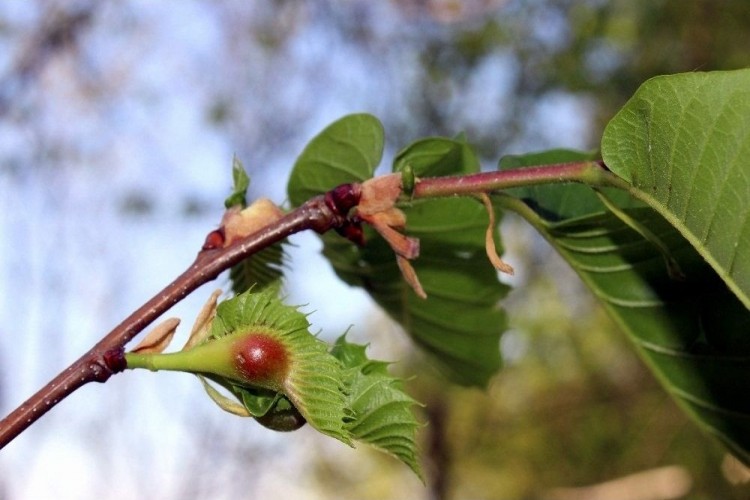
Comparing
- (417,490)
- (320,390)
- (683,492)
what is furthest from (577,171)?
(417,490)

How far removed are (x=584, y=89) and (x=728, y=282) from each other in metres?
4.35

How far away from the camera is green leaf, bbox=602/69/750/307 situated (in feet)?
1.61

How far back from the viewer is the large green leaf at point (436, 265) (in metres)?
0.80

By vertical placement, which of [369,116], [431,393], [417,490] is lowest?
[417,490]

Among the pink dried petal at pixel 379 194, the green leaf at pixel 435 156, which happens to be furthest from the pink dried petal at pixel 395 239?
the green leaf at pixel 435 156

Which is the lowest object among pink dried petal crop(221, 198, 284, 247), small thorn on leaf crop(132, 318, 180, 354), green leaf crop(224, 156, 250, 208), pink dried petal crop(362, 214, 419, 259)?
pink dried petal crop(362, 214, 419, 259)

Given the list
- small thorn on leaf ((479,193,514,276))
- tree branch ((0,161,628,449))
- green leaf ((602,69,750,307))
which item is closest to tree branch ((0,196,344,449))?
tree branch ((0,161,628,449))

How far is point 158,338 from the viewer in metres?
0.55

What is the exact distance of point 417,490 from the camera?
5.28 metres

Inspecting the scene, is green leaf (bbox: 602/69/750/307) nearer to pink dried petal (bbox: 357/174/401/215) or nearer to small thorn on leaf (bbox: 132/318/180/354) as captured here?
pink dried petal (bbox: 357/174/401/215)

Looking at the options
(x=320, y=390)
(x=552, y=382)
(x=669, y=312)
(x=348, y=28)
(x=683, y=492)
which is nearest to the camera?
(x=320, y=390)

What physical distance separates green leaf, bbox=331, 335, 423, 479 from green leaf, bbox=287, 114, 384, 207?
284 millimetres

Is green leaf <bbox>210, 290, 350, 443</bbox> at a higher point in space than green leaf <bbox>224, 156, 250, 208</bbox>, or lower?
lower

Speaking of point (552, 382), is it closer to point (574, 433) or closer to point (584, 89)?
point (574, 433)
